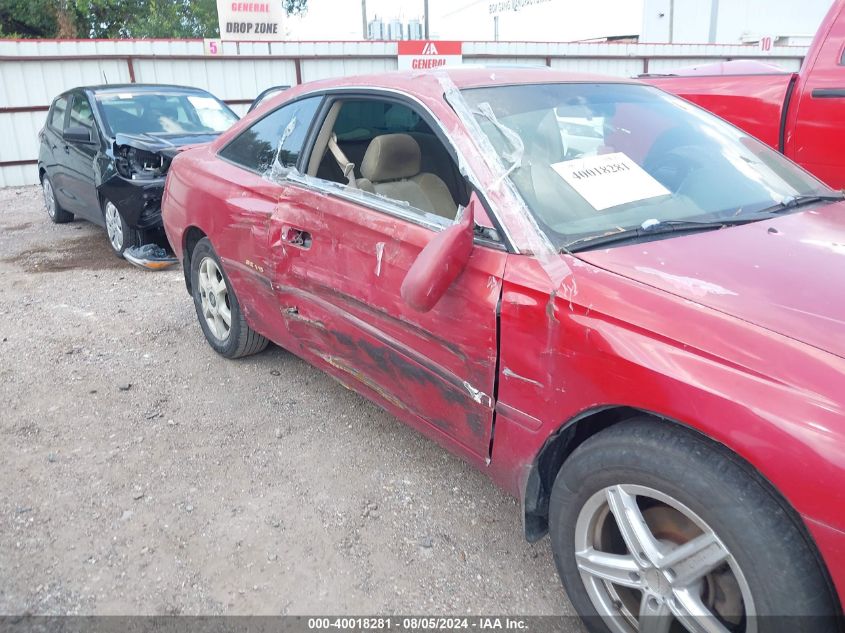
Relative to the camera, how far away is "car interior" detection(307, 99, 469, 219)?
2.96m

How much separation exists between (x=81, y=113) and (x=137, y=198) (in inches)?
71.6

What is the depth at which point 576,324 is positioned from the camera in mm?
1867

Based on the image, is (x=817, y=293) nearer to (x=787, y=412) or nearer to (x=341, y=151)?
(x=787, y=412)

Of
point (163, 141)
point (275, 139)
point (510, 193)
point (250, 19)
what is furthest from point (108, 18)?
point (510, 193)

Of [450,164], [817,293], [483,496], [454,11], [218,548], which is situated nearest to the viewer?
[817,293]

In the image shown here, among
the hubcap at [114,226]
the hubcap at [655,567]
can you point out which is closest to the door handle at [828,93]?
the hubcap at [655,567]

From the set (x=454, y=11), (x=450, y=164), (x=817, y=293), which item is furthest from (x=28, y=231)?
(x=454, y=11)

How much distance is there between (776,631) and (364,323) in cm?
167

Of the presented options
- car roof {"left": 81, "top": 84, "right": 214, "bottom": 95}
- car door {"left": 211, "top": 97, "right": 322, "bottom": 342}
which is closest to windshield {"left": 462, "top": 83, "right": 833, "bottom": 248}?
car door {"left": 211, "top": 97, "right": 322, "bottom": 342}

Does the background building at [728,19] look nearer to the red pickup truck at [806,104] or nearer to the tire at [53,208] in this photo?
the red pickup truck at [806,104]

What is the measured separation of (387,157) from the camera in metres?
3.01

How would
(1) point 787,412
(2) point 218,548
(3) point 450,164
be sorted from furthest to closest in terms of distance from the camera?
(3) point 450,164
(2) point 218,548
(1) point 787,412

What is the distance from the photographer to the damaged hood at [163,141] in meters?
5.86

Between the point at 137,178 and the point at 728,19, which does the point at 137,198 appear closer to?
A: the point at 137,178
